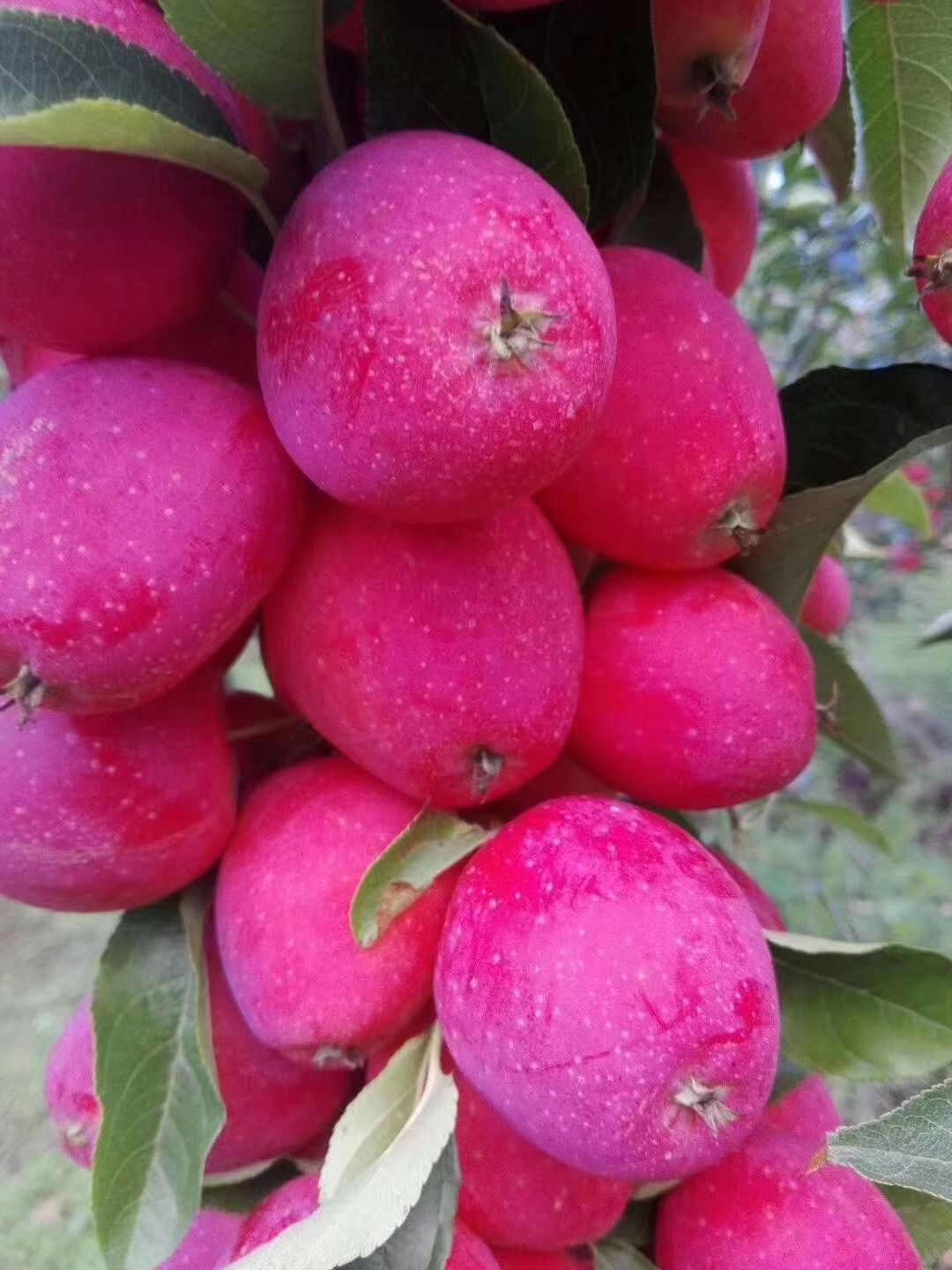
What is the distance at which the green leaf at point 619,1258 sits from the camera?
700 millimetres

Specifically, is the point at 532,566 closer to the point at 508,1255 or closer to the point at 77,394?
the point at 77,394

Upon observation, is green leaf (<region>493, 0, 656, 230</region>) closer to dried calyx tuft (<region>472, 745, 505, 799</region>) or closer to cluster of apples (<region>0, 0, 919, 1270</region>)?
cluster of apples (<region>0, 0, 919, 1270</region>)

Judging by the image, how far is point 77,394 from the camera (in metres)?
0.51

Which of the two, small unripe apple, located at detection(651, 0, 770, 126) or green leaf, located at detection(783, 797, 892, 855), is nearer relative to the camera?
small unripe apple, located at detection(651, 0, 770, 126)

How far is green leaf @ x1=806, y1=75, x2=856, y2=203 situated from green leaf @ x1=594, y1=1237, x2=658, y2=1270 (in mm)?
719

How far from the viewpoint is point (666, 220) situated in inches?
28.1

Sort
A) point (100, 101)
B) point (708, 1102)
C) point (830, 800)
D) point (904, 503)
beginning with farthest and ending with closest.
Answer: point (830, 800), point (904, 503), point (708, 1102), point (100, 101)

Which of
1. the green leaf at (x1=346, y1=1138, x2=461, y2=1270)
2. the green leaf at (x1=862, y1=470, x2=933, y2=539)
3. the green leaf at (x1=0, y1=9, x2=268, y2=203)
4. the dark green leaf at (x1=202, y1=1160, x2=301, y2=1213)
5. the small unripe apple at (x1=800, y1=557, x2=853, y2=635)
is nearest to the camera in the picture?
the green leaf at (x1=0, y1=9, x2=268, y2=203)

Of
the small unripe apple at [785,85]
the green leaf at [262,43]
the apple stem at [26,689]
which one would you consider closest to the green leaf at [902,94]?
the small unripe apple at [785,85]

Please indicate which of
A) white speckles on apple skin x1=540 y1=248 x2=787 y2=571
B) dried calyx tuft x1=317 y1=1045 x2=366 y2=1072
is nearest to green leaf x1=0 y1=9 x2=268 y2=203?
white speckles on apple skin x1=540 y1=248 x2=787 y2=571

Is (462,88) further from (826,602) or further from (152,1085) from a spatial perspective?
(826,602)

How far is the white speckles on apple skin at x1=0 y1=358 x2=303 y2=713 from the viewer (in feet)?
1.61

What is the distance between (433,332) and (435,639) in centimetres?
16

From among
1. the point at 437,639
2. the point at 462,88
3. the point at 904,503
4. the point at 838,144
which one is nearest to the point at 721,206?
the point at 838,144
